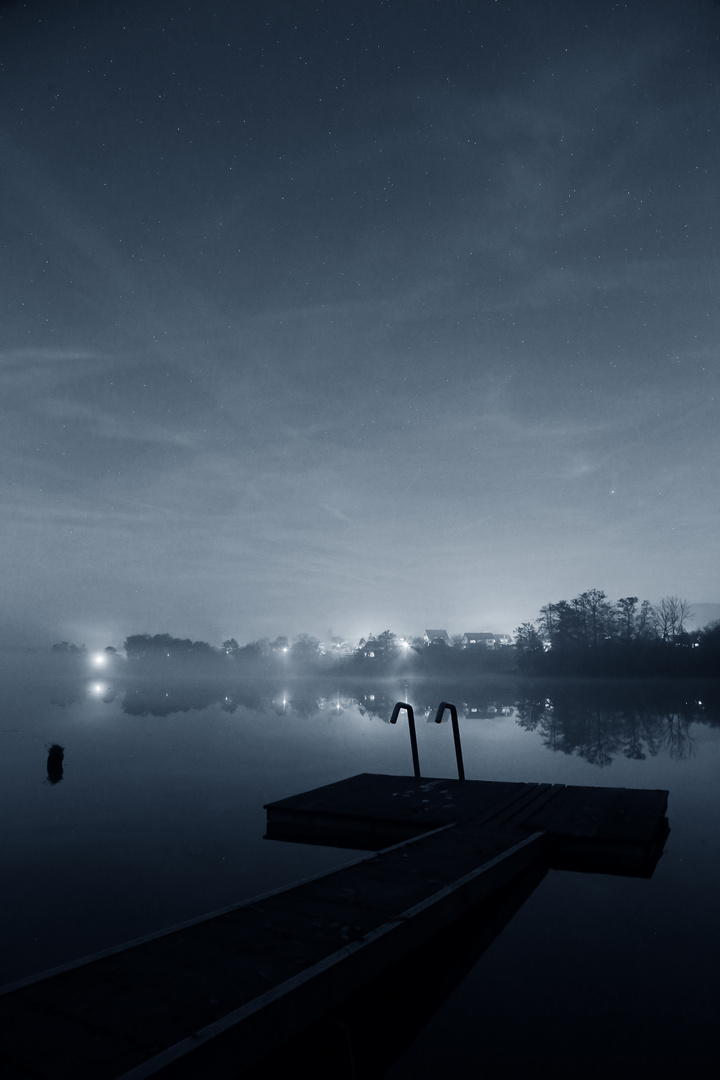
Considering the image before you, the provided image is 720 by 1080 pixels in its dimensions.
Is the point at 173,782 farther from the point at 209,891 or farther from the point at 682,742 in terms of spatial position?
the point at 682,742

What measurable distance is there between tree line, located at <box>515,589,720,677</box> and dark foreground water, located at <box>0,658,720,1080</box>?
64311 millimetres

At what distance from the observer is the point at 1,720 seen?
1720 inches

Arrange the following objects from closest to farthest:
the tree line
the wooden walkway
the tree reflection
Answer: the wooden walkway
the tree reflection
the tree line

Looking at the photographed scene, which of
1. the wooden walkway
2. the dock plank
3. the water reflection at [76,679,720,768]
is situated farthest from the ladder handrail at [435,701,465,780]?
the water reflection at [76,679,720,768]

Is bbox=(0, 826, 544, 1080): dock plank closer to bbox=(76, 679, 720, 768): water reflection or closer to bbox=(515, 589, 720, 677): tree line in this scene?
bbox=(76, 679, 720, 768): water reflection

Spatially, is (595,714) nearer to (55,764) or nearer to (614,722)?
(614,722)

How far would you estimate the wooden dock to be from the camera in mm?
3891

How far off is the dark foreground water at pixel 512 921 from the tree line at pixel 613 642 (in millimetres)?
64311

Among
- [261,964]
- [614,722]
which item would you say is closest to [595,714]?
[614,722]

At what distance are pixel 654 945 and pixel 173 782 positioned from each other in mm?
16630

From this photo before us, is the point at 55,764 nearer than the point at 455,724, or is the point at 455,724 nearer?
the point at 455,724

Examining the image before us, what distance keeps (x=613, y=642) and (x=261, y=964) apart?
333 feet

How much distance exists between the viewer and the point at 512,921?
8.31 metres

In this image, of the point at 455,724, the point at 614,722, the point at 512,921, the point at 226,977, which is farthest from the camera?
the point at 614,722
